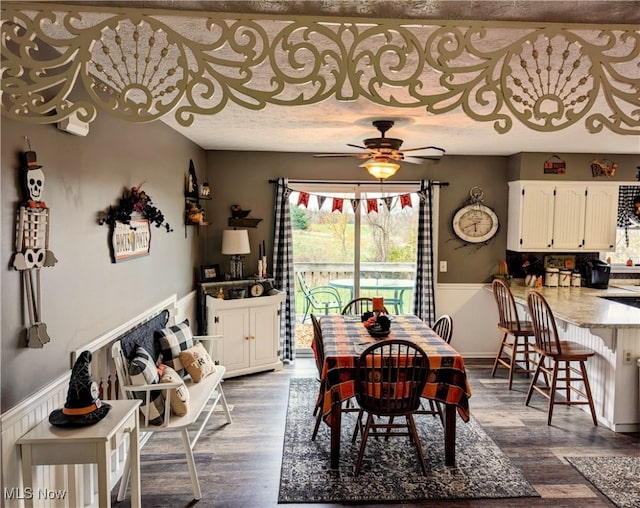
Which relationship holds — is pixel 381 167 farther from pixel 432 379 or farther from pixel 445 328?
pixel 432 379

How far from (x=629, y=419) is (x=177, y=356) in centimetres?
348

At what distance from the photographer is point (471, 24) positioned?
4.96 feet

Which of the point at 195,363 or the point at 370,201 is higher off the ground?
the point at 370,201

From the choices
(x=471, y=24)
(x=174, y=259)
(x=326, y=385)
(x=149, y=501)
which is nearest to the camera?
(x=471, y=24)

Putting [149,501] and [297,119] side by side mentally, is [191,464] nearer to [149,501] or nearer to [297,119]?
[149,501]

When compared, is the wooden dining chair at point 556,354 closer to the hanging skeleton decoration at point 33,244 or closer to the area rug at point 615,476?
the area rug at point 615,476

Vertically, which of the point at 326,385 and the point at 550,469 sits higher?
the point at 326,385

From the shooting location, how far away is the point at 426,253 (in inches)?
208

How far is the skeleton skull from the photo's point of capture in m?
1.89

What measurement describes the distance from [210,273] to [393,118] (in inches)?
104

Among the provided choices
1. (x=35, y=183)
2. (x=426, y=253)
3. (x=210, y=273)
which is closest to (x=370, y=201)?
(x=426, y=253)

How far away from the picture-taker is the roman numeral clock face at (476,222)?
17.6 ft

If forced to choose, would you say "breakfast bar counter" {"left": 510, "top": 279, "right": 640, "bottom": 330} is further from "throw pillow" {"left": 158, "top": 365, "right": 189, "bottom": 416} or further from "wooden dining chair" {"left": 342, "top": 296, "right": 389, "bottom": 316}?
"throw pillow" {"left": 158, "top": 365, "right": 189, "bottom": 416}

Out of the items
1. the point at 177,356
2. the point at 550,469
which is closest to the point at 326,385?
the point at 177,356
